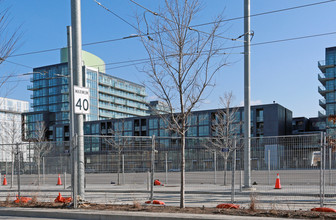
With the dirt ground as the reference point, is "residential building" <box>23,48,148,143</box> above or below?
above

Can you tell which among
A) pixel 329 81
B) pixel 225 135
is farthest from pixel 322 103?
pixel 225 135

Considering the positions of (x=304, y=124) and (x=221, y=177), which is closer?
(x=221, y=177)

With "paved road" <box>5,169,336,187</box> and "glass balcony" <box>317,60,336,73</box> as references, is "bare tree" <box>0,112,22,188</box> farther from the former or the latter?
"glass balcony" <box>317,60,336,73</box>

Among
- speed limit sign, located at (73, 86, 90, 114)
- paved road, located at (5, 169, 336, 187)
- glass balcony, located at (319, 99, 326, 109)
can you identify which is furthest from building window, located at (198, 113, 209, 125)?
glass balcony, located at (319, 99, 326, 109)

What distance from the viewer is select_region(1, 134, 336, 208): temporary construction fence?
42.3ft

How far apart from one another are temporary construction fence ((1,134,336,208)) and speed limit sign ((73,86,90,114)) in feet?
3.69

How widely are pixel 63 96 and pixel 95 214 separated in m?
106

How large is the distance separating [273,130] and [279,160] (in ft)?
221

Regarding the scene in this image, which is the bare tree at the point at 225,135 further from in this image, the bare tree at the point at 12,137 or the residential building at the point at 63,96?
the residential building at the point at 63,96

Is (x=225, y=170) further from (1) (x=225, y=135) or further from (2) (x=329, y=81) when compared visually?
(2) (x=329, y=81)

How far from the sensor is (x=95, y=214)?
1032 cm

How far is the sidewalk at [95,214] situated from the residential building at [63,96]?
9700 cm

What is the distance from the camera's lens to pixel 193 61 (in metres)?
11.4

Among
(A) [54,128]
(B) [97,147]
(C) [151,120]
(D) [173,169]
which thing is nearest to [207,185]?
(D) [173,169]
